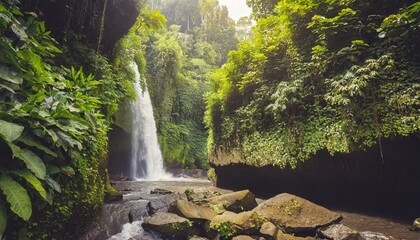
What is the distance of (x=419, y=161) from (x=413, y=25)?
10.1ft

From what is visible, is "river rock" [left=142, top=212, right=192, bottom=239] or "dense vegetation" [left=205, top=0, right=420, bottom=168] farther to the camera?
"dense vegetation" [left=205, top=0, right=420, bottom=168]

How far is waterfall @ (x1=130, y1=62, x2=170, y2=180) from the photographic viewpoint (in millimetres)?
17516

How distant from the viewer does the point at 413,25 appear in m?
5.49

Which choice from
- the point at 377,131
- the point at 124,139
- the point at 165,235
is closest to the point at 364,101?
the point at 377,131

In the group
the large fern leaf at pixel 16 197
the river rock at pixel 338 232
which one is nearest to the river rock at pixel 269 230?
the river rock at pixel 338 232

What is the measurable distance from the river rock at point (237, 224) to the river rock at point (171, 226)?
0.61 metres

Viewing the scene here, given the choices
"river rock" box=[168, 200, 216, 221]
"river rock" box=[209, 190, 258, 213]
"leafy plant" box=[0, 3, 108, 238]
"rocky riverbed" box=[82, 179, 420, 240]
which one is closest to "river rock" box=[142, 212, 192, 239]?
"rocky riverbed" box=[82, 179, 420, 240]

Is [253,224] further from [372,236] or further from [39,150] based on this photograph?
[39,150]

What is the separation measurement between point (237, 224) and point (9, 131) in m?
4.24

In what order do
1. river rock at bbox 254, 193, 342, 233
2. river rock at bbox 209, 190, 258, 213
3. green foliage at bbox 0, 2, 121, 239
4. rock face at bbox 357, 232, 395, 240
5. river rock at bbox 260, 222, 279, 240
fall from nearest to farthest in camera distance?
green foliage at bbox 0, 2, 121, 239, rock face at bbox 357, 232, 395, 240, river rock at bbox 260, 222, 279, 240, river rock at bbox 254, 193, 342, 233, river rock at bbox 209, 190, 258, 213

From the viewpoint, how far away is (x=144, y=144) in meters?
18.3

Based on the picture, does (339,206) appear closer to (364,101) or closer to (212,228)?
(364,101)

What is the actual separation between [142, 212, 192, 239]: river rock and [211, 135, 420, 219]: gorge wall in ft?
12.1

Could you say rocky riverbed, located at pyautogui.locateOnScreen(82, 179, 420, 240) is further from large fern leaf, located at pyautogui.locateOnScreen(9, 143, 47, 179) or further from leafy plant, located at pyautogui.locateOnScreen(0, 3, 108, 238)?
large fern leaf, located at pyautogui.locateOnScreen(9, 143, 47, 179)
